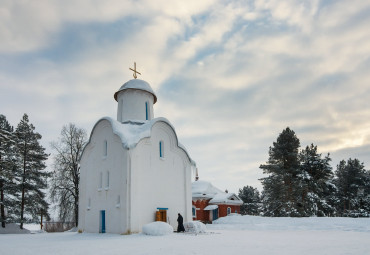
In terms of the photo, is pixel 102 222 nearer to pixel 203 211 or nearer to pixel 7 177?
pixel 7 177

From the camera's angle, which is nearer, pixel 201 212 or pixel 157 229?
pixel 157 229

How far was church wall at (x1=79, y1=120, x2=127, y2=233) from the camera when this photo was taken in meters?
19.5

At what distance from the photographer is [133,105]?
979 inches

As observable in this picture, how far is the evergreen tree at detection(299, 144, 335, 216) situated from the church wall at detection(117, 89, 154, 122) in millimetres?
20677

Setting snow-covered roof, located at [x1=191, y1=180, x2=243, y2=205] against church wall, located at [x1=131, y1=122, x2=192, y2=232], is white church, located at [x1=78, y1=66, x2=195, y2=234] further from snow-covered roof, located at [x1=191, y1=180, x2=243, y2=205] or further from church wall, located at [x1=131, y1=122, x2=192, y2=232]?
snow-covered roof, located at [x1=191, y1=180, x2=243, y2=205]

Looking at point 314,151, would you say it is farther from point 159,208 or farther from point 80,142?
point 80,142

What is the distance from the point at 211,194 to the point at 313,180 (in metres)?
13.6

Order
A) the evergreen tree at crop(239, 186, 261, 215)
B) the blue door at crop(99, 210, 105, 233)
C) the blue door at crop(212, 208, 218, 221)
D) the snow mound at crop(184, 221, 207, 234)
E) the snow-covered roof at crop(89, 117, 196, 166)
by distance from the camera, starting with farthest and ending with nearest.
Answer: the evergreen tree at crop(239, 186, 261, 215), the blue door at crop(212, 208, 218, 221), the blue door at crop(99, 210, 105, 233), the snow-covered roof at crop(89, 117, 196, 166), the snow mound at crop(184, 221, 207, 234)

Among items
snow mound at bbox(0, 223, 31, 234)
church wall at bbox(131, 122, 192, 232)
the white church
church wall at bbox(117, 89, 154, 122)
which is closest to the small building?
the white church

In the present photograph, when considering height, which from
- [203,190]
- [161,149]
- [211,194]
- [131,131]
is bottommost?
[211,194]

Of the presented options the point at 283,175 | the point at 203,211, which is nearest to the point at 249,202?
the point at 203,211

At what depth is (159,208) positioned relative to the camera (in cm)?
2083

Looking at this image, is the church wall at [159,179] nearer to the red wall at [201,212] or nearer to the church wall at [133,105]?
the church wall at [133,105]

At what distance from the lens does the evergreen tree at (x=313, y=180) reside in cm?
3475
